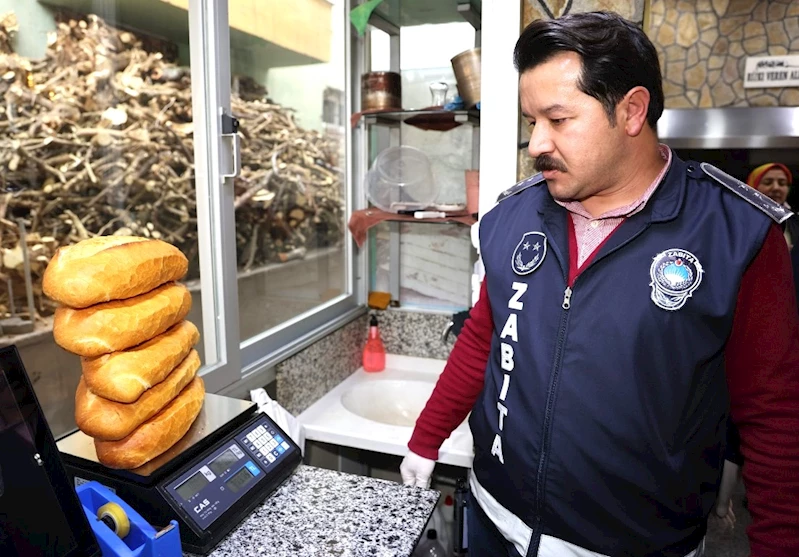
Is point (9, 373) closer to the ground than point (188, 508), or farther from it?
farther from it

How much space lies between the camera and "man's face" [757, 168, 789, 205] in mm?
1791

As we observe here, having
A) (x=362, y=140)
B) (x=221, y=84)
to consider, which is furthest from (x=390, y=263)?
(x=221, y=84)

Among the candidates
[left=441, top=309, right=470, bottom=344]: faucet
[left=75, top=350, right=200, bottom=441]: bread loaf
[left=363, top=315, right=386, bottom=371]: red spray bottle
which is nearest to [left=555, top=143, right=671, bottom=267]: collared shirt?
[left=75, top=350, right=200, bottom=441]: bread loaf

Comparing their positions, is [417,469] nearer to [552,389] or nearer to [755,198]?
[552,389]

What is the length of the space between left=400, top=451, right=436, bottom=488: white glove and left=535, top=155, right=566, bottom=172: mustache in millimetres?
673

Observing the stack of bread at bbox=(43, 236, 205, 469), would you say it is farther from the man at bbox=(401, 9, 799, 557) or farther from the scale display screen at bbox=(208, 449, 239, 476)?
the man at bbox=(401, 9, 799, 557)

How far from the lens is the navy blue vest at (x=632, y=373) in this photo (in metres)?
0.87

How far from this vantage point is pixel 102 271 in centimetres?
77

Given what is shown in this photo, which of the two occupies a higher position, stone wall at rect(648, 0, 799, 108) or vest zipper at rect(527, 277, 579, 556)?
stone wall at rect(648, 0, 799, 108)

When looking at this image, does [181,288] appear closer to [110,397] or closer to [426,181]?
[110,397]

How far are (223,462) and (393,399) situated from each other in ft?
4.05

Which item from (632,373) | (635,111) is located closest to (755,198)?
(635,111)

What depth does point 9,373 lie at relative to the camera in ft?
2.10

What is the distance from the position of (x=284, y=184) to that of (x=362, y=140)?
450mm
